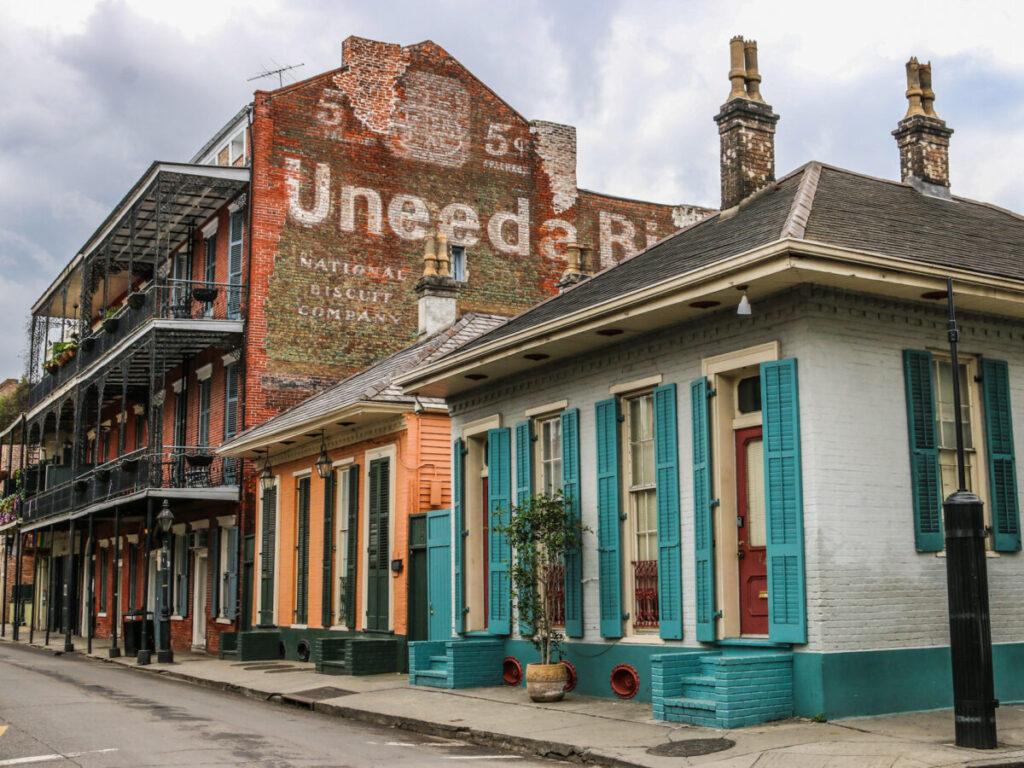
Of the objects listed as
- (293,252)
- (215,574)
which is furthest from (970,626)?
(215,574)

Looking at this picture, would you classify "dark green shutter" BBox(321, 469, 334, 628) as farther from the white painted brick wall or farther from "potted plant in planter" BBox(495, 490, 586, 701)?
the white painted brick wall

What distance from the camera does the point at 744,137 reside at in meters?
15.1

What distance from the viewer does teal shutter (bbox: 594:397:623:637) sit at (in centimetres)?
1361

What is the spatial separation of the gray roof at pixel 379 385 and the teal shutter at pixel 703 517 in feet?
23.9

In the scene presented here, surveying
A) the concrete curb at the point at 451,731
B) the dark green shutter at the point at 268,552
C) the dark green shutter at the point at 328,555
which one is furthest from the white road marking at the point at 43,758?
the dark green shutter at the point at 268,552

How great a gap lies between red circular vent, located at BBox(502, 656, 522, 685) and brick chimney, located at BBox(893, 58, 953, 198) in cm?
786

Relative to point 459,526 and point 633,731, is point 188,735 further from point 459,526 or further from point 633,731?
point 459,526

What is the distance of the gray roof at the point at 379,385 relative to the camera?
19547 mm

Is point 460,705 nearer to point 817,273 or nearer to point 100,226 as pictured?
point 817,273

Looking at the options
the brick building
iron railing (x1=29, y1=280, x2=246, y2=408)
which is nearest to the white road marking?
the brick building

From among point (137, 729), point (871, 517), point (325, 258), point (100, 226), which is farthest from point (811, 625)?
point (100, 226)

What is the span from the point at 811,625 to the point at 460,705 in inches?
173

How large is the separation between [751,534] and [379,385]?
30.0ft

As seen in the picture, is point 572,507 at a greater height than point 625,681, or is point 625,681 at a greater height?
point 572,507
